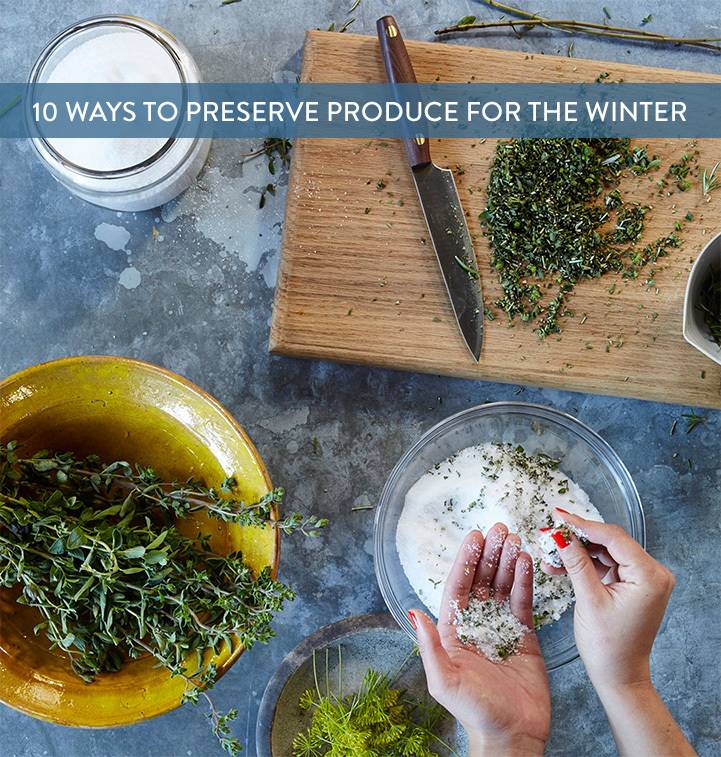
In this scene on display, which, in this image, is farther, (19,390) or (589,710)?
(589,710)

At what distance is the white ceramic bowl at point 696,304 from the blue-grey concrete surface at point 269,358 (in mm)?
228

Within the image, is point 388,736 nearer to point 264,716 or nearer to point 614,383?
point 264,716

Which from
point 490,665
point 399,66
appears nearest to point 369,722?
point 490,665

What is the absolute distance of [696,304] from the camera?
150 cm

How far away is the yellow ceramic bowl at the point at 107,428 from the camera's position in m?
1.36

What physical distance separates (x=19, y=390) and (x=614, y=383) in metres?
1.04

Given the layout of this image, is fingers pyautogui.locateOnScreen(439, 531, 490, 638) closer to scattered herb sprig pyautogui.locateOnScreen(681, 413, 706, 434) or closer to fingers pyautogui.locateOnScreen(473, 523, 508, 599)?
fingers pyautogui.locateOnScreen(473, 523, 508, 599)

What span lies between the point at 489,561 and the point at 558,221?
62cm

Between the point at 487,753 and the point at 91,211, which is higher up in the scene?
the point at 91,211

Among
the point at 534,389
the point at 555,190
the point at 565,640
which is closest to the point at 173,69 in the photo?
the point at 555,190

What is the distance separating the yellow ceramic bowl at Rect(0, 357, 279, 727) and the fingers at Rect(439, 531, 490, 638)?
32cm

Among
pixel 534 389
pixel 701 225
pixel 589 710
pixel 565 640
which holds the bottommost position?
pixel 589 710

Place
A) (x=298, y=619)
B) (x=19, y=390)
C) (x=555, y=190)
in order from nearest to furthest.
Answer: (x=19, y=390) → (x=555, y=190) → (x=298, y=619)

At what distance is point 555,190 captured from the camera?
1536 mm
